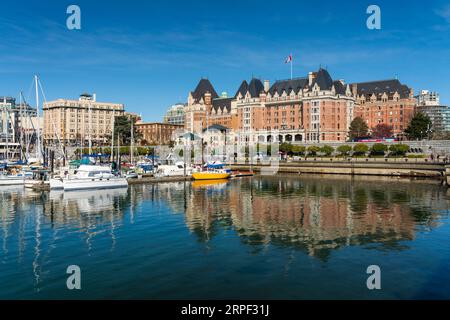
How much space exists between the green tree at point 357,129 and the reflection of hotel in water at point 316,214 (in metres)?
62.6

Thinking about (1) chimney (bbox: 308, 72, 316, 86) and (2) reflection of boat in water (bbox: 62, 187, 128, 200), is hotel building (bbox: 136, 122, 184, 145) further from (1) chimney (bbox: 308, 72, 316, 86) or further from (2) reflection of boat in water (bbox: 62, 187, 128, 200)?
(2) reflection of boat in water (bbox: 62, 187, 128, 200)

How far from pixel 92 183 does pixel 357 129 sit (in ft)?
280

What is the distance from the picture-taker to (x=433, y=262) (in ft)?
75.9

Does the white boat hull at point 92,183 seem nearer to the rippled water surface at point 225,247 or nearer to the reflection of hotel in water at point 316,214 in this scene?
the rippled water surface at point 225,247

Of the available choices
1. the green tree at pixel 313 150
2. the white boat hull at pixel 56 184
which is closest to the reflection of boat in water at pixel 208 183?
the white boat hull at pixel 56 184

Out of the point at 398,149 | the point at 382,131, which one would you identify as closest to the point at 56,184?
the point at 398,149

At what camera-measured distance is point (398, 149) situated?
Answer: 92250mm

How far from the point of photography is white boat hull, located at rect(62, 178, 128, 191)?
5509cm

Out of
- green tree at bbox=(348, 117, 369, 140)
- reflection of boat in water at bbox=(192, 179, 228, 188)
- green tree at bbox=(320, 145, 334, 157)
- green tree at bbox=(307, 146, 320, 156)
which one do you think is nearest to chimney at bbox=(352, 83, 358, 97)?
green tree at bbox=(348, 117, 369, 140)

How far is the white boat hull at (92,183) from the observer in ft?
181

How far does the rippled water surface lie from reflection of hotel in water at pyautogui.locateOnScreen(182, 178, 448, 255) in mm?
117

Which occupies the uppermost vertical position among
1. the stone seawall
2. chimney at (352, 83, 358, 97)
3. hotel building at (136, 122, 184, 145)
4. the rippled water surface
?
chimney at (352, 83, 358, 97)

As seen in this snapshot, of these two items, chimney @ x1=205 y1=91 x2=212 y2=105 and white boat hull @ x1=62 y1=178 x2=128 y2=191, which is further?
chimney @ x1=205 y1=91 x2=212 y2=105

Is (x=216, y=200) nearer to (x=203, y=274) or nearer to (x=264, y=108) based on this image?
(x=203, y=274)
